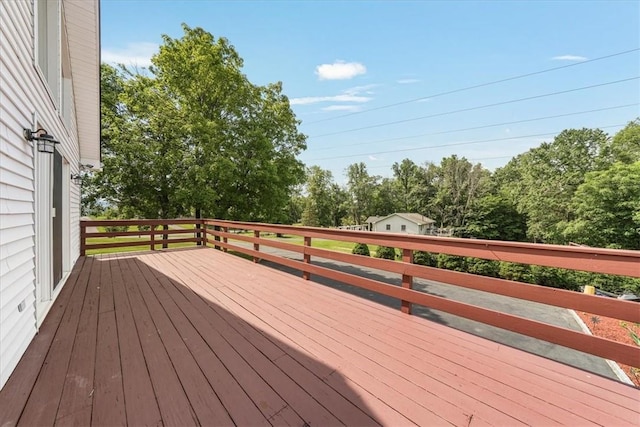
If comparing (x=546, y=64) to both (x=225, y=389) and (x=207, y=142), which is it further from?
(x=225, y=389)

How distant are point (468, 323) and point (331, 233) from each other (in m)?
5.06

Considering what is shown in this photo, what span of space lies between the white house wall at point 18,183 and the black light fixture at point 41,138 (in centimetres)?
5

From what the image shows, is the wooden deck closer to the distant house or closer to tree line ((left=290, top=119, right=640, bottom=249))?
tree line ((left=290, top=119, right=640, bottom=249))

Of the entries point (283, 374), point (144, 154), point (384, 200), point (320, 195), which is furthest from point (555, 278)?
point (384, 200)

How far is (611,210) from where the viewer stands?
1916 centimetres

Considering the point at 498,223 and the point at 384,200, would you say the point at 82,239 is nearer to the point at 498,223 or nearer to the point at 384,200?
the point at 498,223

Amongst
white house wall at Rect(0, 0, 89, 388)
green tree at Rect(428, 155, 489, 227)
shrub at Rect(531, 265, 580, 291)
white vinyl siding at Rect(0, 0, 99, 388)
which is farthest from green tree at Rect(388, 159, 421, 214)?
white house wall at Rect(0, 0, 89, 388)

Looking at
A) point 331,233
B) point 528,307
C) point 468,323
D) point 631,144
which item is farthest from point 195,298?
point 631,144

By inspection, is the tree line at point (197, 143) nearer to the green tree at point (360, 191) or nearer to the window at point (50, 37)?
the window at point (50, 37)

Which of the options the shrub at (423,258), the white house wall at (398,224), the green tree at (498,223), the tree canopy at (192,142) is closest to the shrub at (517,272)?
the shrub at (423,258)

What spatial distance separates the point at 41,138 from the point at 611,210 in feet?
91.8

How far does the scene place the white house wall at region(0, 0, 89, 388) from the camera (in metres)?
1.85

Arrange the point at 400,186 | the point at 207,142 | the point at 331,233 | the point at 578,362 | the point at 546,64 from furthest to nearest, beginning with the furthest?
the point at 400,186 → the point at 546,64 → the point at 207,142 → the point at 578,362 → the point at 331,233

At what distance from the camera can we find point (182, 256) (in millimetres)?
6566
